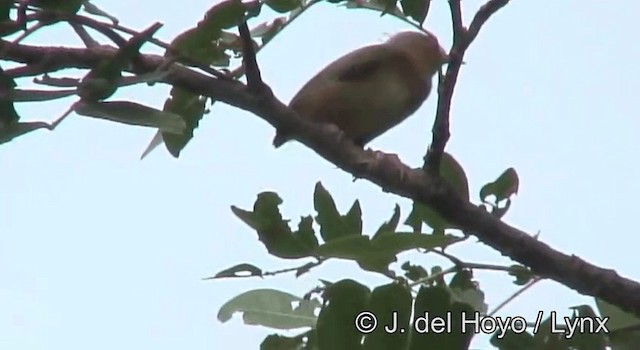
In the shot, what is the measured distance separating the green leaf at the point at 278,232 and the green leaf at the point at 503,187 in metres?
0.30

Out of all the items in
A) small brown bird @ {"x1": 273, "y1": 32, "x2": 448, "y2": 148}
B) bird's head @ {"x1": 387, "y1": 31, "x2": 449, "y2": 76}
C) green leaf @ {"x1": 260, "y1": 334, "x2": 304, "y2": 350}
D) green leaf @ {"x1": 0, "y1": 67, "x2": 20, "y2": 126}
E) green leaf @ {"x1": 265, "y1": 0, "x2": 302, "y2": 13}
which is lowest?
green leaf @ {"x1": 0, "y1": 67, "x2": 20, "y2": 126}

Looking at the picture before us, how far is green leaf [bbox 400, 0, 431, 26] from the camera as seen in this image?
1379mm

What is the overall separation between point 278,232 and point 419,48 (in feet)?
4.30

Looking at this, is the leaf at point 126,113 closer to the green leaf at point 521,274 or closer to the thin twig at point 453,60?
the thin twig at point 453,60

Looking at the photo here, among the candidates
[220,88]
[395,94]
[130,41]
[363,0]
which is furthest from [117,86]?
[395,94]

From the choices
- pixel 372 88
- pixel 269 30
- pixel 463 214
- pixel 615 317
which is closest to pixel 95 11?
pixel 269 30

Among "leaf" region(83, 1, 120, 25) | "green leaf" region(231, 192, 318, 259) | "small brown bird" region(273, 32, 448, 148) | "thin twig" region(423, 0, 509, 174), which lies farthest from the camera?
"small brown bird" region(273, 32, 448, 148)

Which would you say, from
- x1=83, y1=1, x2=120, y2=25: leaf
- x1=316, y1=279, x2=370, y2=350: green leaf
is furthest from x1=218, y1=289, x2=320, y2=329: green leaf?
x1=83, y1=1, x2=120, y2=25: leaf

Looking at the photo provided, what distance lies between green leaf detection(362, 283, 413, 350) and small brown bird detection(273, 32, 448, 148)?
105 cm

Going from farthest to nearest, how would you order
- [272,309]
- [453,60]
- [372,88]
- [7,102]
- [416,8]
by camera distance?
[372,88]
[272,309]
[416,8]
[453,60]
[7,102]

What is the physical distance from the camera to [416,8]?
1384 mm

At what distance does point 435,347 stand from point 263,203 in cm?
36

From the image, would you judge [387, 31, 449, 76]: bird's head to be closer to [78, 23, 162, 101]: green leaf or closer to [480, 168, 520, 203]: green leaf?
[480, 168, 520, 203]: green leaf

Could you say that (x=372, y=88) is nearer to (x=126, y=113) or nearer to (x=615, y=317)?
(x=615, y=317)
